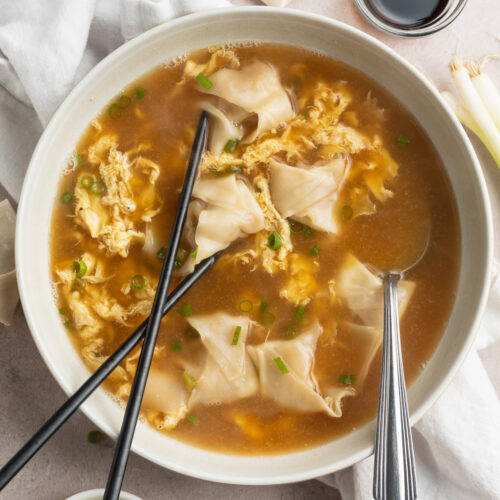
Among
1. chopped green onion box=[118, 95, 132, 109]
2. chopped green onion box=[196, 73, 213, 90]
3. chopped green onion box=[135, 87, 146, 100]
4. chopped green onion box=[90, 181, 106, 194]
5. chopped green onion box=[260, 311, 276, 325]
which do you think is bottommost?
chopped green onion box=[260, 311, 276, 325]

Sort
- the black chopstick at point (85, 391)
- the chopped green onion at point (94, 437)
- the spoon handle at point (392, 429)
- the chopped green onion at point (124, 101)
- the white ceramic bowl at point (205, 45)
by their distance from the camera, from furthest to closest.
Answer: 1. the chopped green onion at point (94, 437)
2. the chopped green onion at point (124, 101)
3. the white ceramic bowl at point (205, 45)
4. the spoon handle at point (392, 429)
5. the black chopstick at point (85, 391)

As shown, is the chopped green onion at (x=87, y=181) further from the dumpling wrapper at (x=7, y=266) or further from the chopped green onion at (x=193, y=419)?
the chopped green onion at (x=193, y=419)

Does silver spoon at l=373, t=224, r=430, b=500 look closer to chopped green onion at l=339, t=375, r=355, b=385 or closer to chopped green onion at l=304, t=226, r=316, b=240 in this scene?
chopped green onion at l=339, t=375, r=355, b=385

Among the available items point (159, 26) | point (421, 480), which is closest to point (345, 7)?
point (159, 26)

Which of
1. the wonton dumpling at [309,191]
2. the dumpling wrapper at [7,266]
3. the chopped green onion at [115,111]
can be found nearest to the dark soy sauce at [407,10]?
the wonton dumpling at [309,191]

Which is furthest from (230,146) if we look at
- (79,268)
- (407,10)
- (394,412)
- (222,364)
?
(394,412)

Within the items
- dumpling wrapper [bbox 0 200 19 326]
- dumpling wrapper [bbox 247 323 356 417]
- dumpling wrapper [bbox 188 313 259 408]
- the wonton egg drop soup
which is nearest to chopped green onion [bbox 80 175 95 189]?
the wonton egg drop soup

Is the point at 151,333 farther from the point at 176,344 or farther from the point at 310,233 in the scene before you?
the point at 310,233

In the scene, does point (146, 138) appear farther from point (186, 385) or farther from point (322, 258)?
point (186, 385)
